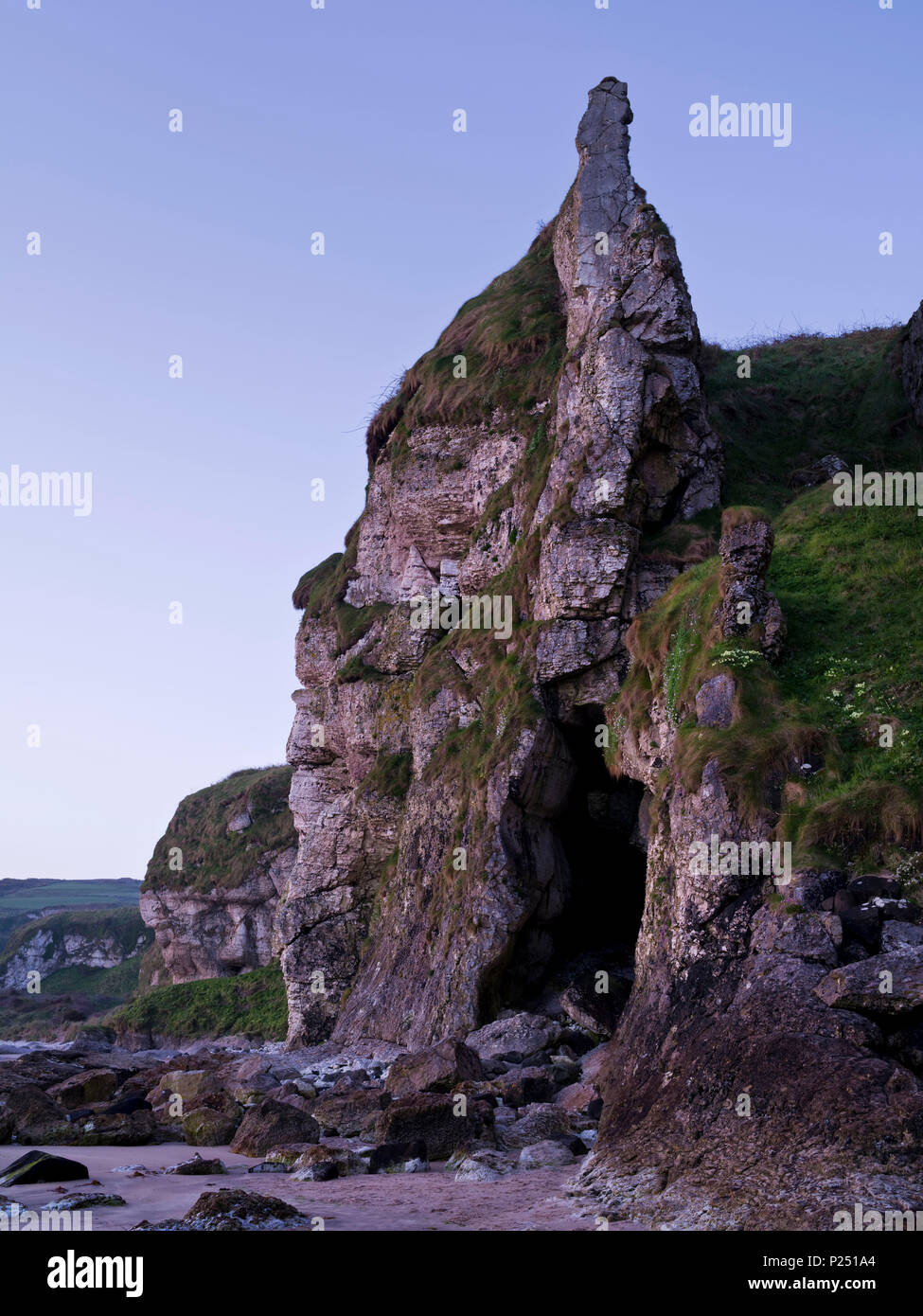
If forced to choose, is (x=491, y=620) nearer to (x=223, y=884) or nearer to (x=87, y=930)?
(x=223, y=884)

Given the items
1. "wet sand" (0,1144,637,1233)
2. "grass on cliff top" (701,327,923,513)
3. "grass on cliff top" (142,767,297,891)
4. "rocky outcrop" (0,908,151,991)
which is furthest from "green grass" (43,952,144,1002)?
"wet sand" (0,1144,637,1233)

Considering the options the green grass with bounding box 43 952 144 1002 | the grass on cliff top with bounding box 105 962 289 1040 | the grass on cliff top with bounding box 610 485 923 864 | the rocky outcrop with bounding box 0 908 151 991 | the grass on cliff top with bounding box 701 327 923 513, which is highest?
the grass on cliff top with bounding box 701 327 923 513

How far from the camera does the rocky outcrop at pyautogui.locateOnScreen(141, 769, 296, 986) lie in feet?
201

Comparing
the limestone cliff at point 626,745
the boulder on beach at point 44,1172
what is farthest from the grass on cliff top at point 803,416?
the boulder on beach at point 44,1172

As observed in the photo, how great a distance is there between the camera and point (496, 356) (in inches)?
1500

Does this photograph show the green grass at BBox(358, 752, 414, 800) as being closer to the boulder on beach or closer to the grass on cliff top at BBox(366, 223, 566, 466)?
the grass on cliff top at BBox(366, 223, 566, 466)

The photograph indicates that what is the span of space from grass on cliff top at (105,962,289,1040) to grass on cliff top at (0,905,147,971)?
36.2 m

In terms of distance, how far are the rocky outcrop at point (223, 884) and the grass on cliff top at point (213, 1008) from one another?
7.29m

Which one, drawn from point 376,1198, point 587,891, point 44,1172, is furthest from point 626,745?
point 44,1172

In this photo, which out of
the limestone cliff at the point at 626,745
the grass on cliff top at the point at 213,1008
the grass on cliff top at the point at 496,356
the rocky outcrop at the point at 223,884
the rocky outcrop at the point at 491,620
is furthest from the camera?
the rocky outcrop at the point at 223,884

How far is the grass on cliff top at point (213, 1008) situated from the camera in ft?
157

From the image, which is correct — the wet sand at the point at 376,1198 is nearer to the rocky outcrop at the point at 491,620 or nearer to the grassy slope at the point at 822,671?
the grassy slope at the point at 822,671

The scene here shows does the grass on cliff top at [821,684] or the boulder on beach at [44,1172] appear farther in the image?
the grass on cliff top at [821,684]
